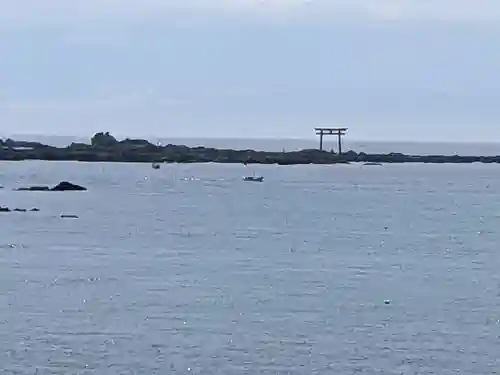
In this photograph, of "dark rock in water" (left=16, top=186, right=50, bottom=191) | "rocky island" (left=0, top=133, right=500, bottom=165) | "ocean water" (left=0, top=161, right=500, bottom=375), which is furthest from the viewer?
"rocky island" (left=0, top=133, right=500, bottom=165)

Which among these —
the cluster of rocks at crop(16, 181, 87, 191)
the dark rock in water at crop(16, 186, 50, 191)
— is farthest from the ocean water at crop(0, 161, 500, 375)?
the cluster of rocks at crop(16, 181, 87, 191)

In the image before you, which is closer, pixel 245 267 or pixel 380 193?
pixel 245 267

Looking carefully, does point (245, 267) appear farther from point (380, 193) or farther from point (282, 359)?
point (380, 193)

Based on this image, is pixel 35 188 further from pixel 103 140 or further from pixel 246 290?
pixel 103 140

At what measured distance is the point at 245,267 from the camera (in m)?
45.9

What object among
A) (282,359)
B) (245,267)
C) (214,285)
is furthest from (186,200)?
(282,359)

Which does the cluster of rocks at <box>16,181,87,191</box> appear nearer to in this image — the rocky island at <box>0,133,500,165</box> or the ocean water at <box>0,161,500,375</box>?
the ocean water at <box>0,161,500,375</box>

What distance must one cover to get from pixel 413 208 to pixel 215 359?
65051 millimetres

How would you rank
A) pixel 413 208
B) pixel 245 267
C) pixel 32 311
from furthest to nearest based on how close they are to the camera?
pixel 413 208 → pixel 245 267 → pixel 32 311

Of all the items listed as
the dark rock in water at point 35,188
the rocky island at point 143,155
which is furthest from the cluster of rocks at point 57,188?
the rocky island at point 143,155

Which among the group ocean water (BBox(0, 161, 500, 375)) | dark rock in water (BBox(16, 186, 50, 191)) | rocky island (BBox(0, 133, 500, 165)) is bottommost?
ocean water (BBox(0, 161, 500, 375))

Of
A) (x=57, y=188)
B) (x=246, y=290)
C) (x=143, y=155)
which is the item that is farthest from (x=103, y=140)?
(x=246, y=290)

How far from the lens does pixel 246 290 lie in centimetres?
3844

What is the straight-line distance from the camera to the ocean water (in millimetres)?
27125
